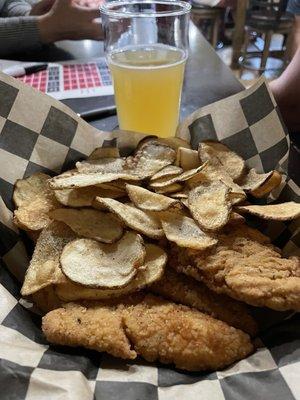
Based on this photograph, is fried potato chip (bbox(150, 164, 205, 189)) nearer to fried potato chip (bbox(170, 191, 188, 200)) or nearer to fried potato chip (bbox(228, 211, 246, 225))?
fried potato chip (bbox(170, 191, 188, 200))

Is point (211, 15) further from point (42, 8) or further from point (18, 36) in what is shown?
point (18, 36)

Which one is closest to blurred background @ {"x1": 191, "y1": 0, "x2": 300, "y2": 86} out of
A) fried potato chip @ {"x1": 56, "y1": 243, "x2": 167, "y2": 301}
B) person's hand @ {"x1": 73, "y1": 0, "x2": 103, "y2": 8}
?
person's hand @ {"x1": 73, "y1": 0, "x2": 103, "y2": 8}

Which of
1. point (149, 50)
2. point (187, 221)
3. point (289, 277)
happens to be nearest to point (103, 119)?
point (149, 50)

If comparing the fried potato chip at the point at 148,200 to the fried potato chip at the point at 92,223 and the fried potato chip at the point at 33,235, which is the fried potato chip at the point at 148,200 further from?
the fried potato chip at the point at 33,235

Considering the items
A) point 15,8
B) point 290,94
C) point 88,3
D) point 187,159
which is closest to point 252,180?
point 187,159

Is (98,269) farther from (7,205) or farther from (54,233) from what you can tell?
A: (7,205)
